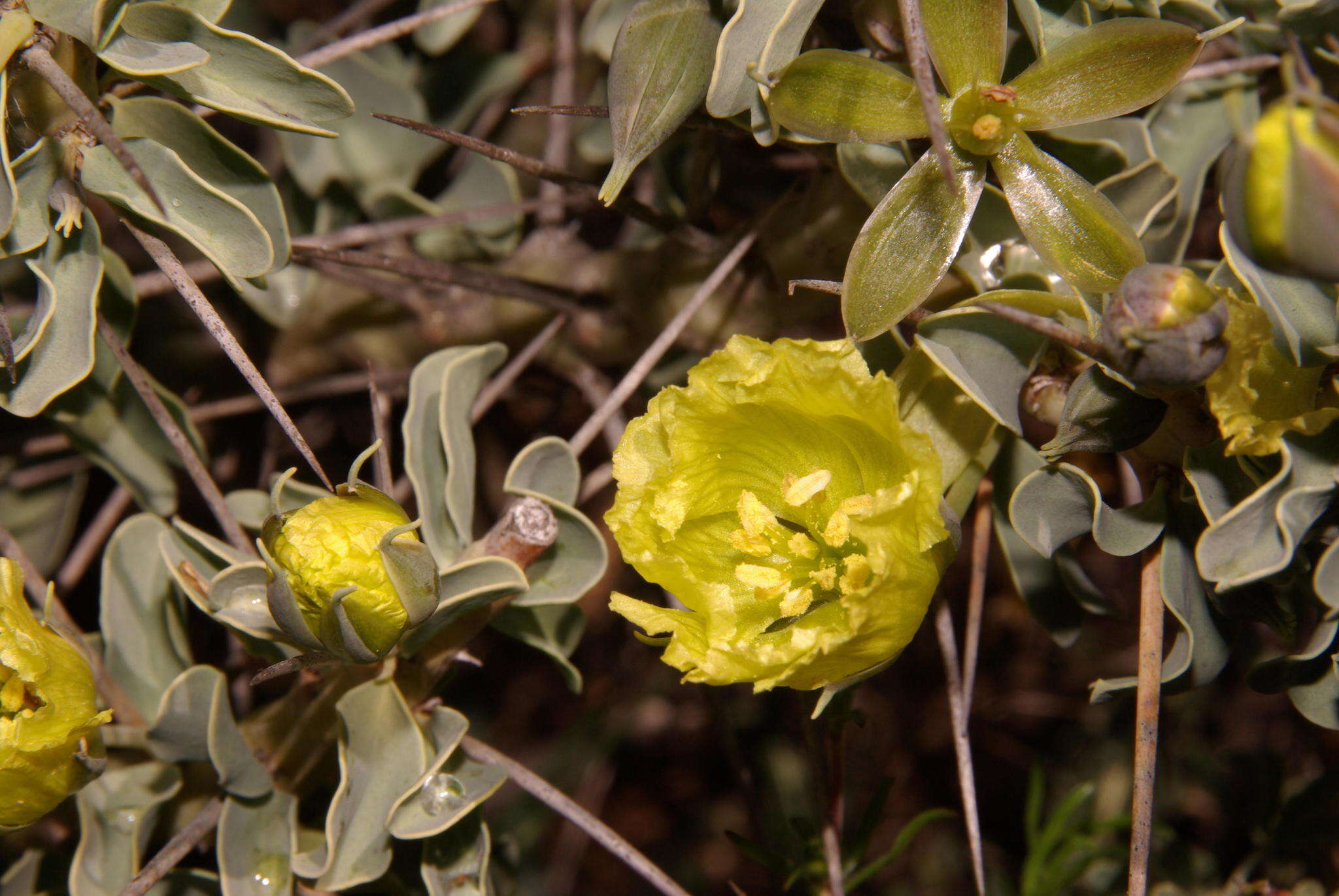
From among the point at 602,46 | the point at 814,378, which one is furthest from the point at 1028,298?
the point at 602,46

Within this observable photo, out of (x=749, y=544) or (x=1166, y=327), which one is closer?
(x=1166, y=327)

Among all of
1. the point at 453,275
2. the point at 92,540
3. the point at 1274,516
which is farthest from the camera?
the point at 92,540

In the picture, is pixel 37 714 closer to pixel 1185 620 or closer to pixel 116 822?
pixel 116 822

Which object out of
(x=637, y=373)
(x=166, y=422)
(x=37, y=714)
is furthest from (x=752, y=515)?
(x=37, y=714)

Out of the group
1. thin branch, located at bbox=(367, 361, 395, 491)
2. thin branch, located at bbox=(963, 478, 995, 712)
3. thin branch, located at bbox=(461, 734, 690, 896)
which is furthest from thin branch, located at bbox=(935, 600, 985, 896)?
thin branch, located at bbox=(367, 361, 395, 491)

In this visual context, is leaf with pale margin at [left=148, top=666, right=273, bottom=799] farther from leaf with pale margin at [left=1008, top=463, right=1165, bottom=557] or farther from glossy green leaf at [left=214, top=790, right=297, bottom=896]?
leaf with pale margin at [left=1008, top=463, right=1165, bottom=557]

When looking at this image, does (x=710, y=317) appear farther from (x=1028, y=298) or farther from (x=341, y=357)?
(x=341, y=357)

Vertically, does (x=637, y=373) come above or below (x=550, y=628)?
above
